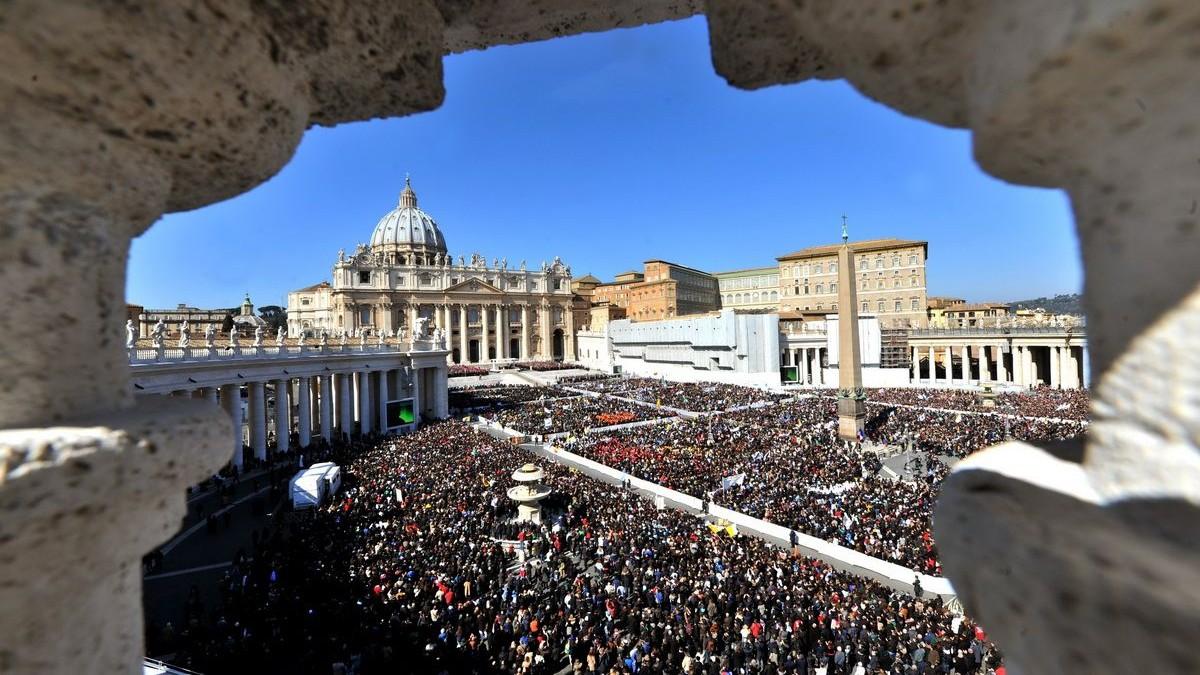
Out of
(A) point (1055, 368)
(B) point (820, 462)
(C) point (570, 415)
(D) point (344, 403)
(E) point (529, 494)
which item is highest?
(D) point (344, 403)

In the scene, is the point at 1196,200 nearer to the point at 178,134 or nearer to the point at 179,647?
the point at 178,134

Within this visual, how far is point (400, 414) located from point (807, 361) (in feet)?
139

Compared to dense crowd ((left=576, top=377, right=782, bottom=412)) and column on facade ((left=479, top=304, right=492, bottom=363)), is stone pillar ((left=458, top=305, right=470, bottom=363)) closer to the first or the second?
column on facade ((left=479, top=304, right=492, bottom=363))

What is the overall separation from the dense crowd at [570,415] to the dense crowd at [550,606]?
591 inches

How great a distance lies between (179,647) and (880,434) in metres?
27.3

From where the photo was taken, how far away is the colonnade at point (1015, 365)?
4619 centimetres

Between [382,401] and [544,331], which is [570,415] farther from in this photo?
[544,331]

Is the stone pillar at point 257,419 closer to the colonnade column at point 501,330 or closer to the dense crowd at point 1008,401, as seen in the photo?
the dense crowd at point 1008,401

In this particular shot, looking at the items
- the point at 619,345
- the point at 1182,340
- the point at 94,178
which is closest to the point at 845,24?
the point at 1182,340

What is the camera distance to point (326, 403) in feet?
100

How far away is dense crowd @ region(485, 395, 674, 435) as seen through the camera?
3089 cm

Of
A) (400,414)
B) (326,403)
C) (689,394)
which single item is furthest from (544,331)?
(326,403)

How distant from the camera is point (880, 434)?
26.7 meters

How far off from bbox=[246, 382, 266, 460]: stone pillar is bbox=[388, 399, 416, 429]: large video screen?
6.40 metres
